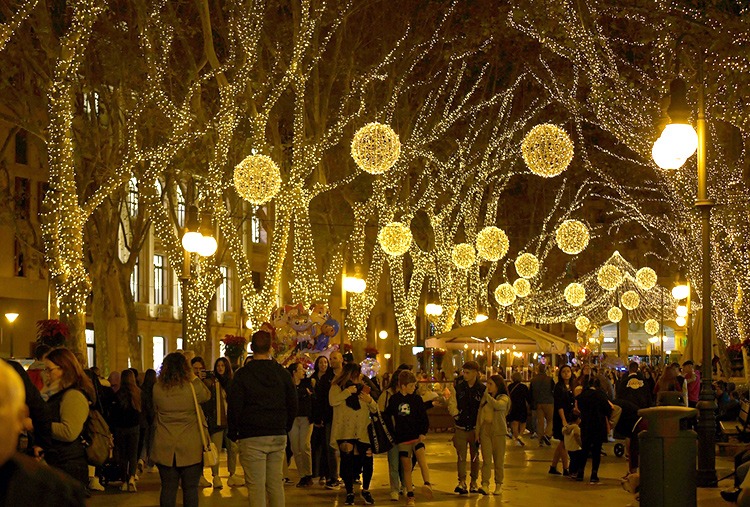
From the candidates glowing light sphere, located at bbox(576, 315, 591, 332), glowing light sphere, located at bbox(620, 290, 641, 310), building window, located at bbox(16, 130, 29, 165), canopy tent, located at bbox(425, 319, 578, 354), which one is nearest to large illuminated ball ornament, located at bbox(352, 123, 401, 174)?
canopy tent, located at bbox(425, 319, 578, 354)

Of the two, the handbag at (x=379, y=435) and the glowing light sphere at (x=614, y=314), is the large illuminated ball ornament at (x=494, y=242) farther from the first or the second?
the handbag at (x=379, y=435)

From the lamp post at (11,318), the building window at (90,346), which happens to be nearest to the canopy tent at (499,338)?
the lamp post at (11,318)

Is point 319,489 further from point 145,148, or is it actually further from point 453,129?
point 453,129

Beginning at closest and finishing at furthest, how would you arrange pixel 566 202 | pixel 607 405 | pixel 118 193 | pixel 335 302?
pixel 607 405 < pixel 118 193 < pixel 566 202 < pixel 335 302

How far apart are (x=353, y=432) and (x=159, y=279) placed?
128 ft

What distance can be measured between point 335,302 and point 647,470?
189 feet

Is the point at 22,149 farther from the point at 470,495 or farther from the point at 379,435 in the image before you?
the point at 379,435

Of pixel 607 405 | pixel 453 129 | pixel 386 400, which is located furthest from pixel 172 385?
pixel 453 129

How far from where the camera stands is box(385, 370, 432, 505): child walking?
1464cm

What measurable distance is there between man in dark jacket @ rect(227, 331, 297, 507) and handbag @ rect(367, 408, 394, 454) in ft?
13.3

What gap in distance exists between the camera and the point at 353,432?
14.7 metres

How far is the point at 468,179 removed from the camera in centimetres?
3925

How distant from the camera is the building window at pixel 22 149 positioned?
44281 millimetres

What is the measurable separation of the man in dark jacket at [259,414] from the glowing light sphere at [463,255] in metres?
26.3
